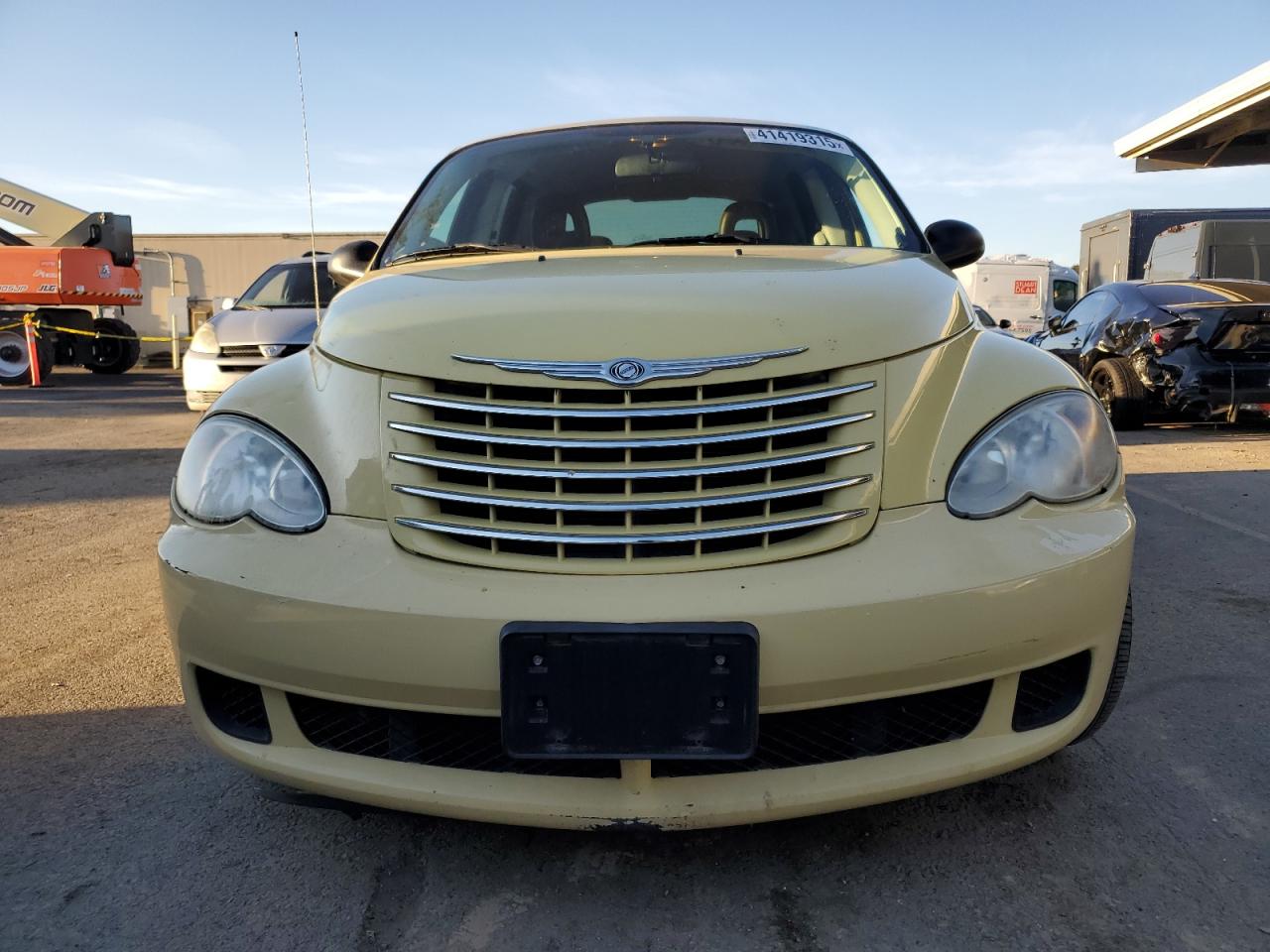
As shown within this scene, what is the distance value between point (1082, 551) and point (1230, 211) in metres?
18.3

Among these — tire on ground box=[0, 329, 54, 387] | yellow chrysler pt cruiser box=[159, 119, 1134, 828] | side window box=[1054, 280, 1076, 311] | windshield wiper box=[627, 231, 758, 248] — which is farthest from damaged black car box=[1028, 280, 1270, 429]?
tire on ground box=[0, 329, 54, 387]

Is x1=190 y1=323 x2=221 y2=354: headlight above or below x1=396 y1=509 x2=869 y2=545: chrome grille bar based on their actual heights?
above

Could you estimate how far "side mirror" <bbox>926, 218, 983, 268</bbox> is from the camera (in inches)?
115

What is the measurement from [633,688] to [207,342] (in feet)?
25.8

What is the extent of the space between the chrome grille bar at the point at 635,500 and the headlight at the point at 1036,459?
0.21 m

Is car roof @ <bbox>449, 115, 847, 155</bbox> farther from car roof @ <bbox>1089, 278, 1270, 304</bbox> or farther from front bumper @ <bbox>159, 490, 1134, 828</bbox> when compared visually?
car roof @ <bbox>1089, 278, 1270, 304</bbox>

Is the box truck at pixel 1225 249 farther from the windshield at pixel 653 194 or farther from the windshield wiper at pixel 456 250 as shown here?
the windshield wiper at pixel 456 250

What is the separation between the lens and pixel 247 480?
73.7 inches

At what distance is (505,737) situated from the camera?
1575 mm

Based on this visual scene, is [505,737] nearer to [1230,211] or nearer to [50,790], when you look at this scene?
[50,790]

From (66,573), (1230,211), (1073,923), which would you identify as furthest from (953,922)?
(1230,211)

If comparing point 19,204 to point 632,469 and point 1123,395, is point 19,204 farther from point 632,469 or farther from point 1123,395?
point 632,469

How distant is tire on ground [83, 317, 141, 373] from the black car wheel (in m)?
16.7

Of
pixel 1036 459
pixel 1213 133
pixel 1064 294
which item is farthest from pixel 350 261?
pixel 1064 294
